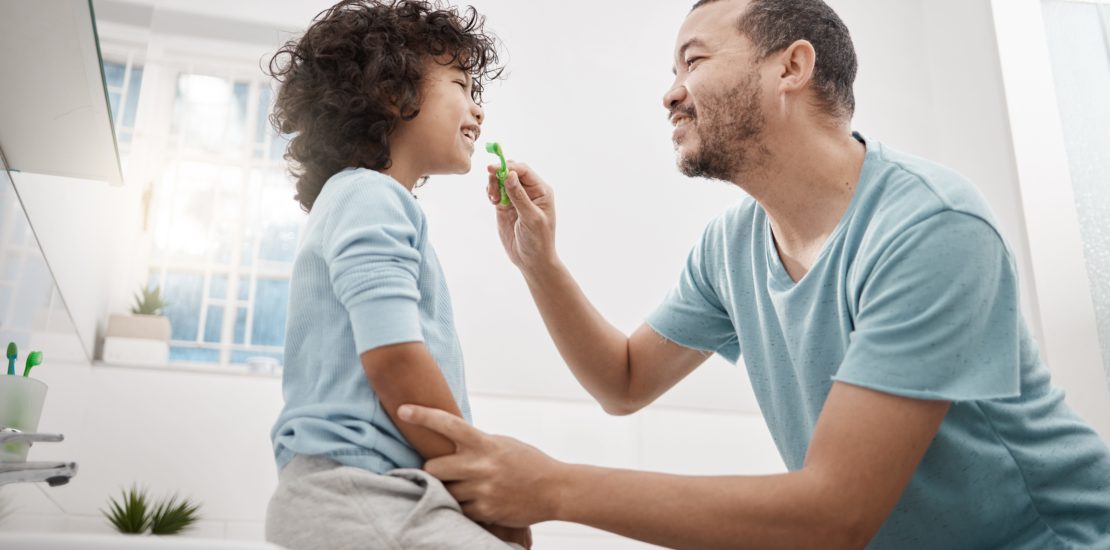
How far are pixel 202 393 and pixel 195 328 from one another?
0.57 meters

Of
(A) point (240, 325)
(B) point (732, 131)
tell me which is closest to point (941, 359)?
Answer: (B) point (732, 131)

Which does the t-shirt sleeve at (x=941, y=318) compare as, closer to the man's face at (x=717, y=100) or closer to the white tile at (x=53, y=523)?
the man's face at (x=717, y=100)

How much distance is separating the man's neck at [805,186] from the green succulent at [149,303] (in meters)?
1.93

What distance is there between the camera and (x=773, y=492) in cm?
99

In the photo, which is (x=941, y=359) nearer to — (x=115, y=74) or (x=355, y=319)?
(x=355, y=319)

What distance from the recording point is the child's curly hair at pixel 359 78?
1.25m

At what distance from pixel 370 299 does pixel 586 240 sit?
1.84m

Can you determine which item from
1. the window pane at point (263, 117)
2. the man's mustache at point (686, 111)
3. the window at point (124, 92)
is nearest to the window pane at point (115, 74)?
the window at point (124, 92)

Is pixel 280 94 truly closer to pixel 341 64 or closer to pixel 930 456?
pixel 341 64

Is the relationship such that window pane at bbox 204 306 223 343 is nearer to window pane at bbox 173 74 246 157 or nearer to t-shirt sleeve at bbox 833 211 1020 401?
window pane at bbox 173 74 246 157

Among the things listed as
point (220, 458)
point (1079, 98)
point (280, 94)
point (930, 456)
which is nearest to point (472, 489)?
point (930, 456)

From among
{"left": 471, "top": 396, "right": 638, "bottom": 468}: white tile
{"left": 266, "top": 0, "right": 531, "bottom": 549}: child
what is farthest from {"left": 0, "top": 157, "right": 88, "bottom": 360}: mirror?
{"left": 471, "top": 396, "right": 638, "bottom": 468}: white tile

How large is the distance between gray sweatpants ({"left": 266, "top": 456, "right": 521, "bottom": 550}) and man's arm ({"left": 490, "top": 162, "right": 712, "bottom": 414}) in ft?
1.88

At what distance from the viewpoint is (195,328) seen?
9.39ft
